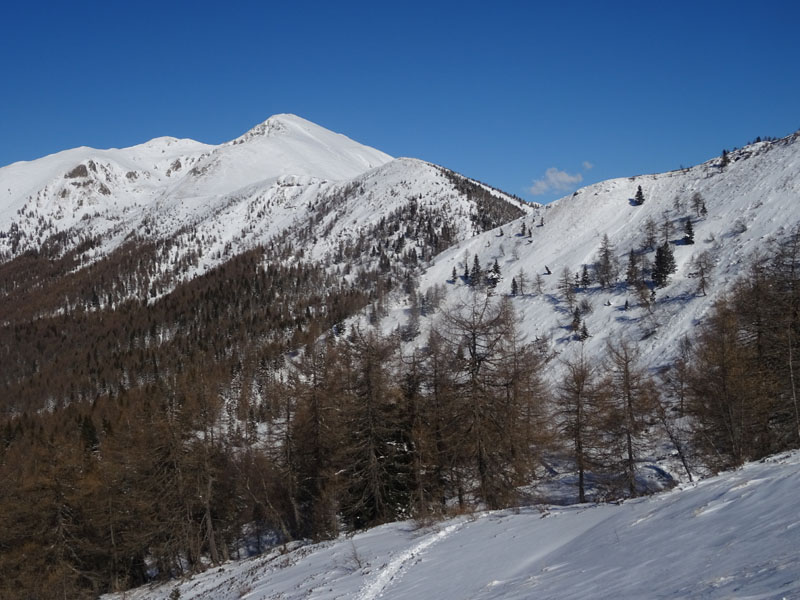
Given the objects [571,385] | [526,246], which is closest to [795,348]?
[571,385]

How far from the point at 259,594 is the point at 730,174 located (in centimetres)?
12408

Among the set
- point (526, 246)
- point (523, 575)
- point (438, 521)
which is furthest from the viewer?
point (526, 246)

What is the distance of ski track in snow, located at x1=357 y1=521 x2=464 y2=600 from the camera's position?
1252 centimetres

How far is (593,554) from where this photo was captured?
9.77 metres

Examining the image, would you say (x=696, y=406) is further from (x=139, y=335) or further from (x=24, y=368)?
(x=24, y=368)

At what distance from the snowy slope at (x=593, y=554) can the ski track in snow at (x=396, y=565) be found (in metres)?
0.04

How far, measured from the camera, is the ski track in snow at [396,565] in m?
12.5

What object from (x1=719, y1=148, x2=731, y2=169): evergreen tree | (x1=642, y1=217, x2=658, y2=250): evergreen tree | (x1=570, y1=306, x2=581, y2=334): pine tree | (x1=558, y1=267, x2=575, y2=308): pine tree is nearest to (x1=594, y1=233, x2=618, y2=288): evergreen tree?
(x1=558, y1=267, x2=575, y2=308): pine tree

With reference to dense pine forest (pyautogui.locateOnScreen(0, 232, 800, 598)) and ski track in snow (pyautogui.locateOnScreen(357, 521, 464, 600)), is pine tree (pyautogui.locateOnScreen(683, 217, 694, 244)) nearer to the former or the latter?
dense pine forest (pyautogui.locateOnScreen(0, 232, 800, 598))

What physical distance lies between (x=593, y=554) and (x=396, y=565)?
676cm

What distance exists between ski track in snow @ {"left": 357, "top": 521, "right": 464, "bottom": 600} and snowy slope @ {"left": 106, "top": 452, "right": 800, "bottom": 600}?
0.13ft

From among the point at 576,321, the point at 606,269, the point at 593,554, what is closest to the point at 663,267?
the point at 606,269

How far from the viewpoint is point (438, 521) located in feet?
63.4

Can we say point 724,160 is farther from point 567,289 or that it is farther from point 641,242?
point 567,289
